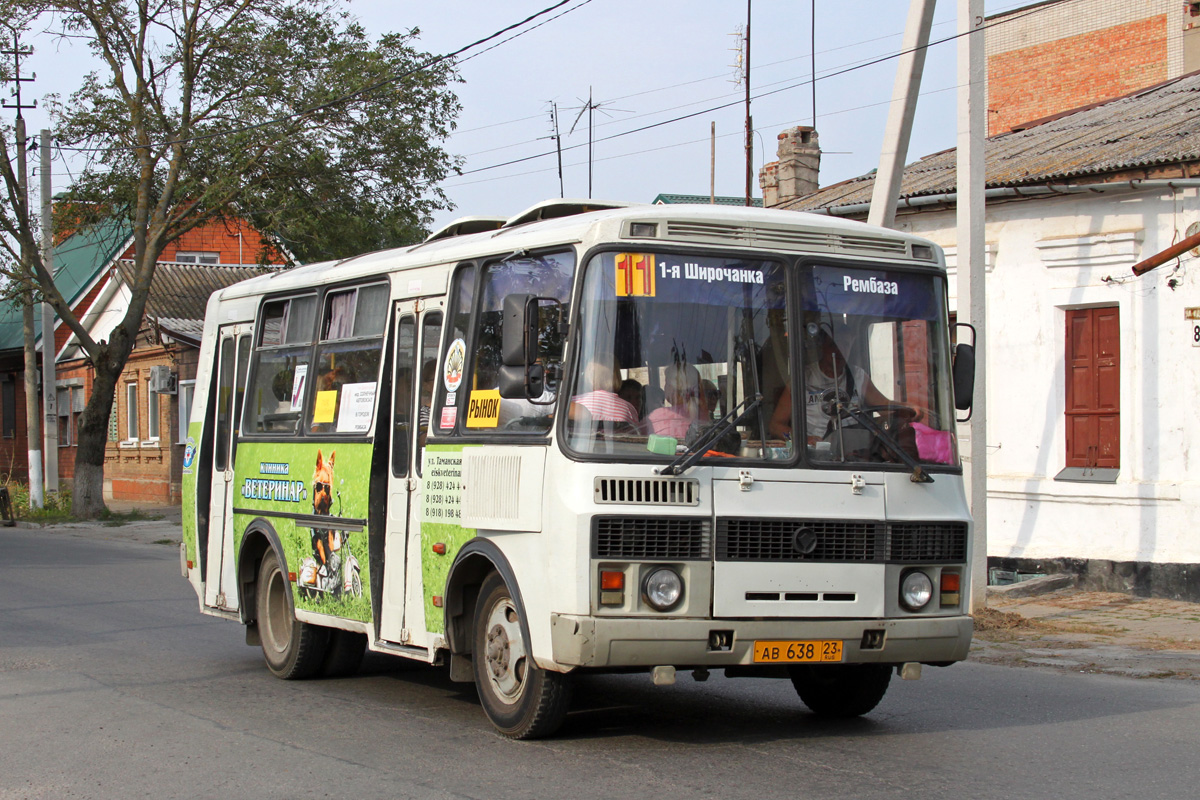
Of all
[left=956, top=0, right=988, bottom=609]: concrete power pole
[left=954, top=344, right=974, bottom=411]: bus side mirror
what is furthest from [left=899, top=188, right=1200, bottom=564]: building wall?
[left=954, top=344, right=974, bottom=411]: bus side mirror

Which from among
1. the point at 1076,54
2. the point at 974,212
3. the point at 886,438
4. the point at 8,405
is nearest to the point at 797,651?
the point at 886,438

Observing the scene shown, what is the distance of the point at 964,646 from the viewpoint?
23.8ft

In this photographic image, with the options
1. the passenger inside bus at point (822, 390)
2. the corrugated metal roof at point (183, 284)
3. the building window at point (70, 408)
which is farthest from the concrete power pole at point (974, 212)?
the building window at point (70, 408)

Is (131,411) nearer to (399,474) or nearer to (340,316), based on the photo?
(340,316)

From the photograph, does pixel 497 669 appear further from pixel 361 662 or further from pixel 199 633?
pixel 199 633

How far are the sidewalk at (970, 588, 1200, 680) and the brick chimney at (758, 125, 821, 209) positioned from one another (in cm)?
1207

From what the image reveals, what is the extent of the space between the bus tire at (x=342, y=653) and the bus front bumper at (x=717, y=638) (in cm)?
328

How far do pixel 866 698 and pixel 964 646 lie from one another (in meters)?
0.82

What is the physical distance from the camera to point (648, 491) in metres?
6.67

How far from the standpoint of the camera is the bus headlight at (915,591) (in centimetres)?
710

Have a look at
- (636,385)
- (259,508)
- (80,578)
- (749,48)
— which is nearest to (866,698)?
(636,385)

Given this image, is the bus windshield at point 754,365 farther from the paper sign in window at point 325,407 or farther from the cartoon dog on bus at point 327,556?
the paper sign in window at point 325,407

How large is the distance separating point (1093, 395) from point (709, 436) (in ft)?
32.6

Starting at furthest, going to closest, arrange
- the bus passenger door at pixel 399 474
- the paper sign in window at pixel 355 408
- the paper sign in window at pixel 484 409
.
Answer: the paper sign in window at pixel 355 408, the bus passenger door at pixel 399 474, the paper sign in window at pixel 484 409
